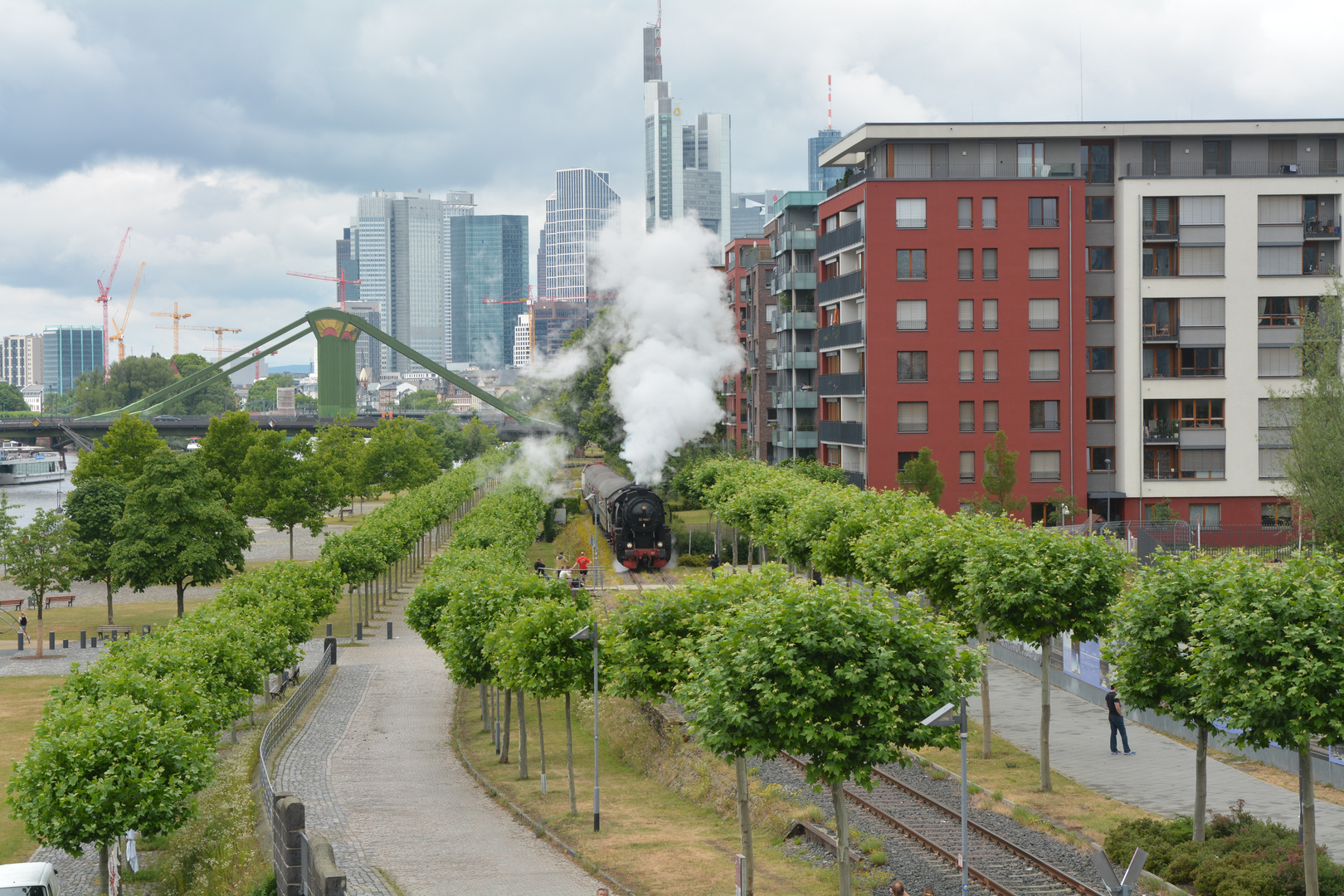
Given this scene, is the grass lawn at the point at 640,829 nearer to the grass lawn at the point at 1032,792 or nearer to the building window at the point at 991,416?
the grass lawn at the point at 1032,792

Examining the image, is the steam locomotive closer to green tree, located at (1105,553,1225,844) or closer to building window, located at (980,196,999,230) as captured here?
building window, located at (980,196,999,230)

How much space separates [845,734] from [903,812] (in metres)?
9.24

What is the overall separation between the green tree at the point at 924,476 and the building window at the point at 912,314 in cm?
890

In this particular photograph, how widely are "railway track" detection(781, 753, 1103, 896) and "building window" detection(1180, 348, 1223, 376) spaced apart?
158ft

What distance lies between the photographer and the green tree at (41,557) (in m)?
52.2

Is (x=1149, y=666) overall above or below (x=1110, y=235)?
below

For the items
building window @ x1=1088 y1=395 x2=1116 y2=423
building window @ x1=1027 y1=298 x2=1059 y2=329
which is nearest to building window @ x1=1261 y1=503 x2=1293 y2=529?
building window @ x1=1088 y1=395 x2=1116 y2=423

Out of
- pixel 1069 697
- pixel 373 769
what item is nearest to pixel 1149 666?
pixel 1069 697

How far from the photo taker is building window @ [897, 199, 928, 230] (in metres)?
67.9

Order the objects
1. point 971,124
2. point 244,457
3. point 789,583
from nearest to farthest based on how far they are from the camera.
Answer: point 789,583
point 971,124
point 244,457

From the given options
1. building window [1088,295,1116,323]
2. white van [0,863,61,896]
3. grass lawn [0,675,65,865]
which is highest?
building window [1088,295,1116,323]

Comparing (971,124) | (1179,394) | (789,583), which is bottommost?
(789,583)

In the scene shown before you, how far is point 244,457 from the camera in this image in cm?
7800

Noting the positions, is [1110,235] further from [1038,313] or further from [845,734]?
[845,734]
